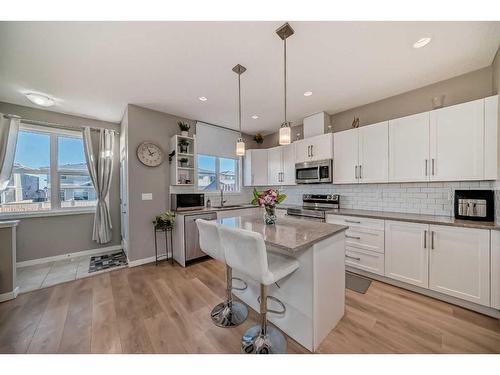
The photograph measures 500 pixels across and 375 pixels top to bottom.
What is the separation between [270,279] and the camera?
126 centimetres

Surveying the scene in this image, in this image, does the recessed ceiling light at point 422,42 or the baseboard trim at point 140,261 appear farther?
the baseboard trim at point 140,261

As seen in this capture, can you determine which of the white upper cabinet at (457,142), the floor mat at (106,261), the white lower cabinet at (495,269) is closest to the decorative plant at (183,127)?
the floor mat at (106,261)

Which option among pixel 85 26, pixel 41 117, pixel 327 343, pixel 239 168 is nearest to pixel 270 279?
pixel 327 343

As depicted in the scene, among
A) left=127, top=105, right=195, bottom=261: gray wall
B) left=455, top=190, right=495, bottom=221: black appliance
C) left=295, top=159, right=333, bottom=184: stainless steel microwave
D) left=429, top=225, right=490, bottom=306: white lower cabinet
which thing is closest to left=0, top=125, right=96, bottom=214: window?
left=127, top=105, right=195, bottom=261: gray wall

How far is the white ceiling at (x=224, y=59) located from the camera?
1.59m

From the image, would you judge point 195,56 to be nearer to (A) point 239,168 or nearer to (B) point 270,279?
(B) point 270,279

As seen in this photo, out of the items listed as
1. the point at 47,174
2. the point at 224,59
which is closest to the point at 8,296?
the point at 47,174

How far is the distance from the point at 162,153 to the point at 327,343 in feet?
11.5

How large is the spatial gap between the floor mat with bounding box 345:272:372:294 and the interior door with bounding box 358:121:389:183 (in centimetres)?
143

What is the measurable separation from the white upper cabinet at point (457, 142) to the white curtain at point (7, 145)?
603 cm

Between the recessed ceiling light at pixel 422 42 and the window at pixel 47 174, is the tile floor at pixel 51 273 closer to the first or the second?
the window at pixel 47 174

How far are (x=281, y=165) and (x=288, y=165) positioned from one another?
199 mm
